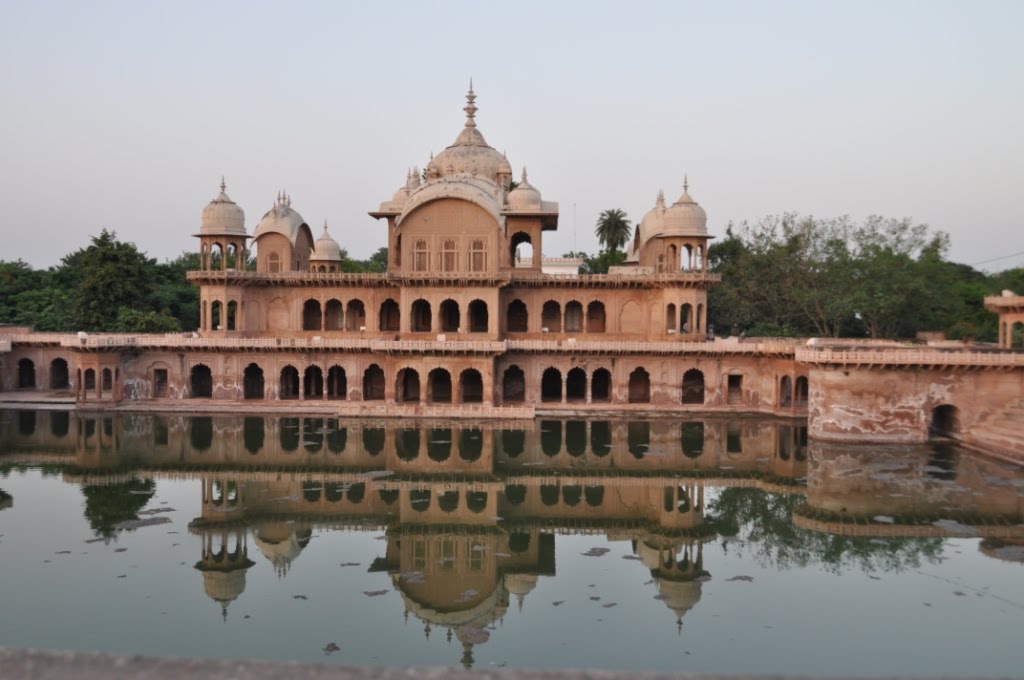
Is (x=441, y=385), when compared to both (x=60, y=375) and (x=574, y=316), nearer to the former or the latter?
(x=574, y=316)

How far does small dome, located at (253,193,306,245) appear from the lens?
35.9m

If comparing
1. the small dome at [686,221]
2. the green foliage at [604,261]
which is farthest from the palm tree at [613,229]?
the small dome at [686,221]

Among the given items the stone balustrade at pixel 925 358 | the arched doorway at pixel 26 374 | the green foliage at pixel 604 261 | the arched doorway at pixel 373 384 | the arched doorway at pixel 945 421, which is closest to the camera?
the stone balustrade at pixel 925 358

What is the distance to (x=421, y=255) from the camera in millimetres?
32062

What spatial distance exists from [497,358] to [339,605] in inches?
757

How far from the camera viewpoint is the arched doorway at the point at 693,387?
3394 centimetres

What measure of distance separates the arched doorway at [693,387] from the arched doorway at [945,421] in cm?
839

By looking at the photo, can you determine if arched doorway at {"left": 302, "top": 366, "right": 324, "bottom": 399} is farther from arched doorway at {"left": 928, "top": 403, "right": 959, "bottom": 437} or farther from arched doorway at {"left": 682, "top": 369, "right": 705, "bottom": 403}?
arched doorway at {"left": 928, "top": 403, "right": 959, "bottom": 437}

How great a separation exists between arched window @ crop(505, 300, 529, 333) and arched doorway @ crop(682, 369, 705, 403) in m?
6.86

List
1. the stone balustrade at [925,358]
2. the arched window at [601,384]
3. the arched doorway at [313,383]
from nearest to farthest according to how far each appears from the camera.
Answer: the stone balustrade at [925,358] → the arched doorway at [313,383] → the arched window at [601,384]

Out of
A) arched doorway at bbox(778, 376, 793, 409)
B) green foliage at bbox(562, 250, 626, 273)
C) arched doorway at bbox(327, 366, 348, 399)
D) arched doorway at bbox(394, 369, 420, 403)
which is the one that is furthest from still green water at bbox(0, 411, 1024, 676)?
green foliage at bbox(562, 250, 626, 273)

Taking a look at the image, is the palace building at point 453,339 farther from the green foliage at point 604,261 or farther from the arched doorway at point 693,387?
the green foliage at point 604,261

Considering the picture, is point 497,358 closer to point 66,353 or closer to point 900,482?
point 900,482

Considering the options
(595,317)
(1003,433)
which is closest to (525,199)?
(595,317)
